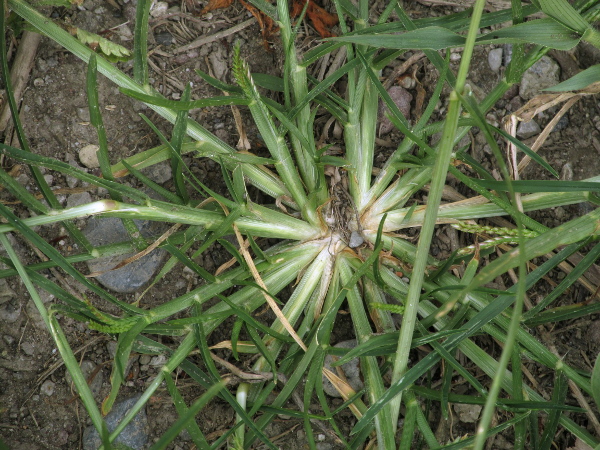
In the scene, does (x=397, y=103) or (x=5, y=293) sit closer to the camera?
(x=5, y=293)

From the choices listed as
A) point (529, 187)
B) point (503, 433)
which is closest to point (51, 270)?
point (529, 187)

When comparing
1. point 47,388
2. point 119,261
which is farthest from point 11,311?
point 119,261

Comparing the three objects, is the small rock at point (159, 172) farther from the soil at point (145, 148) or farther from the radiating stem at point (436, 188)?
the radiating stem at point (436, 188)

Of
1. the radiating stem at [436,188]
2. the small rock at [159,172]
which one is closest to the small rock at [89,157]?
the small rock at [159,172]

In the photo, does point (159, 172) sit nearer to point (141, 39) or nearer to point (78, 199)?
point (78, 199)

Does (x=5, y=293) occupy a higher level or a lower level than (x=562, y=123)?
lower

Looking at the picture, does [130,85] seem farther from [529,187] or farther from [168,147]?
[529,187]

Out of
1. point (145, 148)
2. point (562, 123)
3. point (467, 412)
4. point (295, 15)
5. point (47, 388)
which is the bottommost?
point (467, 412)
